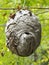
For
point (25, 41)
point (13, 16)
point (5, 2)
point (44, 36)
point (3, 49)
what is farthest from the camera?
point (44, 36)

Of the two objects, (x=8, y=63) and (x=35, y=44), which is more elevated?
(x=35, y=44)

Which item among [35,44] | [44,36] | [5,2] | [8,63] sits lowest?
[8,63]

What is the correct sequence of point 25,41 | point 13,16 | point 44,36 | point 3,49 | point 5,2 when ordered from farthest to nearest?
point 44,36
point 3,49
point 5,2
point 13,16
point 25,41

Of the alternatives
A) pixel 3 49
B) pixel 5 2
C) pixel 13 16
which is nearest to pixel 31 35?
pixel 13 16

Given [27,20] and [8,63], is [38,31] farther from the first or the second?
[8,63]

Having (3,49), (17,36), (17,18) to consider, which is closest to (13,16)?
(17,18)

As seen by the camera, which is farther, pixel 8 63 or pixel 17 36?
pixel 8 63
